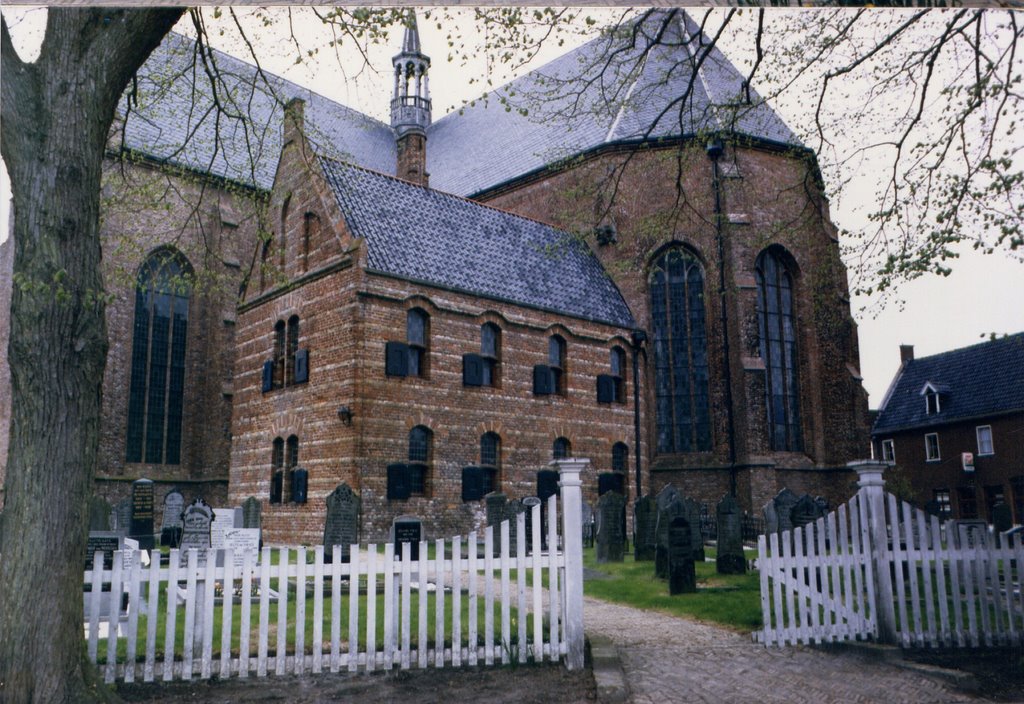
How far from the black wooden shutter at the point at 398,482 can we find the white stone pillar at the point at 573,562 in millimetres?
8524

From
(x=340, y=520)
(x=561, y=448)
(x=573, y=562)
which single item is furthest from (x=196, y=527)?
(x=561, y=448)

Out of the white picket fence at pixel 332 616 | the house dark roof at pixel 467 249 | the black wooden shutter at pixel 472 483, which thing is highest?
the house dark roof at pixel 467 249

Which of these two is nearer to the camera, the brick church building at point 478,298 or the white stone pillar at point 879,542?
the white stone pillar at point 879,542

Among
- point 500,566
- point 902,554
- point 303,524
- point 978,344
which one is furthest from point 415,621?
point 303,524

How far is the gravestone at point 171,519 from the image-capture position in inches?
515

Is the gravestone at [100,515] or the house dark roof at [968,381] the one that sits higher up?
the house dark roof at [968,381]

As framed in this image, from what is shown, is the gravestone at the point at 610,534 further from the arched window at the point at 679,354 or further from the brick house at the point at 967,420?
the brick house at the point at 967,420

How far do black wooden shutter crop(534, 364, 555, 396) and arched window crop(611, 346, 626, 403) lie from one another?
1.98m

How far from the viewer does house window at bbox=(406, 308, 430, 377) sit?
1419cm

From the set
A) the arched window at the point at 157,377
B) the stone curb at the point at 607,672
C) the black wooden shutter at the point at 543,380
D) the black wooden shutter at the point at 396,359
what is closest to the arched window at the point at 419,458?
the black wooden shutter at the point at 396,359

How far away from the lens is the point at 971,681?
4773 millimetres

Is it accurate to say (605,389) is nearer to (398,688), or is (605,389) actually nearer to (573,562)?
(573,562)

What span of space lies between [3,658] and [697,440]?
39.3 feet

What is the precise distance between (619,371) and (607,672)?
12936 mm
